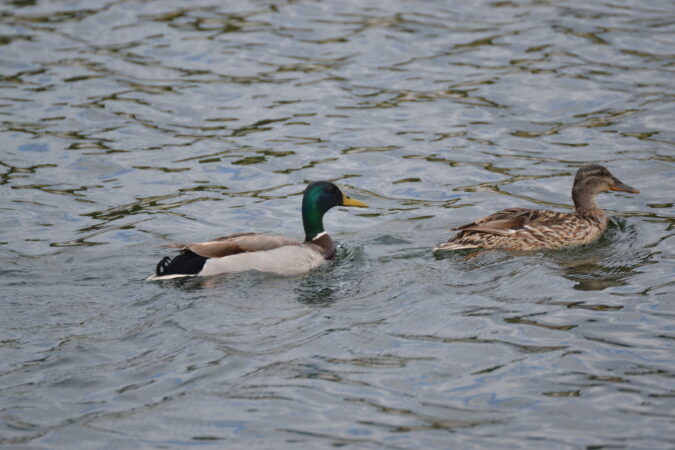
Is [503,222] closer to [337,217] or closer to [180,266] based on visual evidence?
[337,217]

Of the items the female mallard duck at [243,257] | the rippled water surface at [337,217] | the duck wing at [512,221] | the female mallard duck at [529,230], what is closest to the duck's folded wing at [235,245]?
the female mallard duck at [243,257]

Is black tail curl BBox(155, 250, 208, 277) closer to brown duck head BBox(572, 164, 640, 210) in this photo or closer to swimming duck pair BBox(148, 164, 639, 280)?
swimming duck pair BBox(148, 164, 639, 280)

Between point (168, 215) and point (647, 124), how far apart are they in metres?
6.82

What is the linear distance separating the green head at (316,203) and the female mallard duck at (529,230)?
1215mm

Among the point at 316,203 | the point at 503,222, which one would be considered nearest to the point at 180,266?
the point at 316,203

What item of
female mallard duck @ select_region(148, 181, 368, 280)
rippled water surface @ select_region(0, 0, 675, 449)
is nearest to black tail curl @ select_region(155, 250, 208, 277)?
female mallard duck @ select_region(148, 181, 368, 280)

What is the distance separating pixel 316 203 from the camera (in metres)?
11.2

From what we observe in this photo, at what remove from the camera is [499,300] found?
926 centimetres

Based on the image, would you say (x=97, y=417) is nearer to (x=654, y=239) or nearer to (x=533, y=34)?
(x=654, y=239)

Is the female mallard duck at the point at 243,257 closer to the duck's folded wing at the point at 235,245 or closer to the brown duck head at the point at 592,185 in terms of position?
the duck's folded wing at the point at 235,245

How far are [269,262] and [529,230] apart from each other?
2.77 meters

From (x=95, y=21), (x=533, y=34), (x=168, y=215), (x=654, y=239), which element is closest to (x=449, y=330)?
(x=654, y=239)

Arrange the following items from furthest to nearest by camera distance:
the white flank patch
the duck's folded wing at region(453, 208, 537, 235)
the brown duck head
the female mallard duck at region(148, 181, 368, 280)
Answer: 1. the brown duck head
2. the duck's folded wing at region(453, 208, 537, 235)
3. the white flank patch
4. the female mallard duck at region(148, 181, 368, 280)

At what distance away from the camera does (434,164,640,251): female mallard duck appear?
35.3ft
